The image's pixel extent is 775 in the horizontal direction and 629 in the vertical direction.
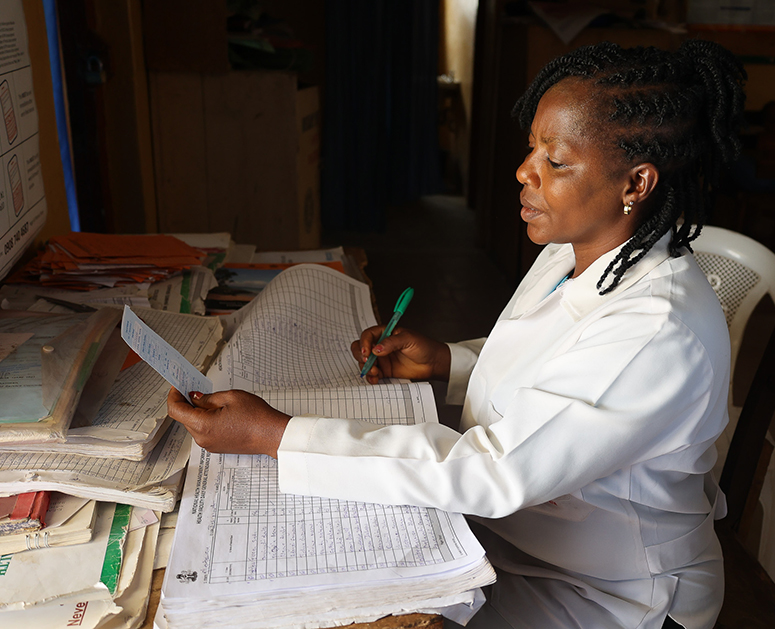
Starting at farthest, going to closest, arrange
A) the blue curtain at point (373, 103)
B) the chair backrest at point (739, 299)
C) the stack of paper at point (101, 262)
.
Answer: the blue curtain at point (373, 103), the stack of paper at point (101, 262), the chair backrest at point (739, 299)

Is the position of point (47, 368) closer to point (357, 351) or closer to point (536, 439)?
point (357, 351)

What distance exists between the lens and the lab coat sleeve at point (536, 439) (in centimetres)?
75

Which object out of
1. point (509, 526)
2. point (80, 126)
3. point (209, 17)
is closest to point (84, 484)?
point (509, 526)

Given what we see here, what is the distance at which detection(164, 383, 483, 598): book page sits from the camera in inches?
24.9

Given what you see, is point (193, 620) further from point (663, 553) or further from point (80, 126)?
point (80, 126)

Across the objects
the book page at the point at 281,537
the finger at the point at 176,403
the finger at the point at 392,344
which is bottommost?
the finger at the point at 392,344

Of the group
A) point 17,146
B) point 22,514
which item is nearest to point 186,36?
point 17,146

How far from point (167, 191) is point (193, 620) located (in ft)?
8.14

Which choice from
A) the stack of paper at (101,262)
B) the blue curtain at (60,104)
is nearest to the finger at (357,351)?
the stack of paper at (101,262)

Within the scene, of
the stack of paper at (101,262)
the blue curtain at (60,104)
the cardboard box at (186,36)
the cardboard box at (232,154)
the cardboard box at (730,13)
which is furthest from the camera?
the cardboard box at (730,13)

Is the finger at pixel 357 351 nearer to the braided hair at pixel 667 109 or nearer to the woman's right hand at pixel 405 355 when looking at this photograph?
the woman's right hand at pixel 405 355

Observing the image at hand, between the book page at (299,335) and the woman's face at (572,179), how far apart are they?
400mm

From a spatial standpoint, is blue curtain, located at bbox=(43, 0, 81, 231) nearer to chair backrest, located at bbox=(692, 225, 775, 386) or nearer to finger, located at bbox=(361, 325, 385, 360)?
finger, located at bbox=(361, 325, 385, 360)

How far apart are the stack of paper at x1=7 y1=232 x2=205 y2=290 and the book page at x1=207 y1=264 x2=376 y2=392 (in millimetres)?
295
